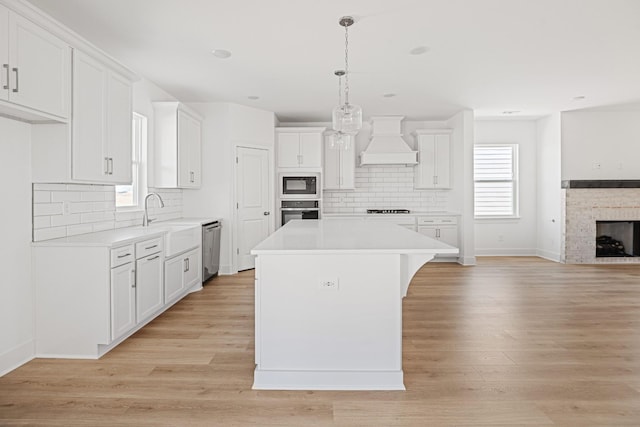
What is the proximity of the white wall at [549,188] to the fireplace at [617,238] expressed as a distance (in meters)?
0.75

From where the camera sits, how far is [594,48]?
3.76 metres

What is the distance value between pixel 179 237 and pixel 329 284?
2.33 m

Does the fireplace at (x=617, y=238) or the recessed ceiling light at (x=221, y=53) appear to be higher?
the recessed ceiling light at (x=221, y=53)

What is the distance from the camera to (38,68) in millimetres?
2445

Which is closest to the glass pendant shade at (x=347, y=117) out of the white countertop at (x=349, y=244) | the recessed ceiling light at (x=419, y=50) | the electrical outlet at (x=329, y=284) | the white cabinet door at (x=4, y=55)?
the recessed ceiling light at (x=419, y=50)

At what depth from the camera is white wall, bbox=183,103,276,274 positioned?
5.67 m

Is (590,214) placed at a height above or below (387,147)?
below

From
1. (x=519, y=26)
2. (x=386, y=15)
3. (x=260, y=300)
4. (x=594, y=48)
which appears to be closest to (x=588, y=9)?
(x=519, y=26)

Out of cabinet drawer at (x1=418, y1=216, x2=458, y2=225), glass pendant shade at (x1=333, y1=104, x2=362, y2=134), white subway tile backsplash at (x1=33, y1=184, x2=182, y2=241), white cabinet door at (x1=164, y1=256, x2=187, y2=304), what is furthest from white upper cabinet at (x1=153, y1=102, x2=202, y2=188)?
cabinet drawer at (x1=418, y1=216, x2=458, y2=225)

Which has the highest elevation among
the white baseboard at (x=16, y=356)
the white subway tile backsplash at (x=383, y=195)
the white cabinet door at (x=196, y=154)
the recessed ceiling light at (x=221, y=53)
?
the recessed ceiling light at (x=221, y=53)

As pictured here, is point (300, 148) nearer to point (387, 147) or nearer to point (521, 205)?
point (387, 147)

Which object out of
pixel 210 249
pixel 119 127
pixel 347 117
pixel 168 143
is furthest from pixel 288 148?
pixel 119 127

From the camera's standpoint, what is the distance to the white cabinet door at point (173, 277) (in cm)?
373

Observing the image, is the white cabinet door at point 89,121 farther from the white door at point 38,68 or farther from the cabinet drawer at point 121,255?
the cabinet drawer at point 121,255
